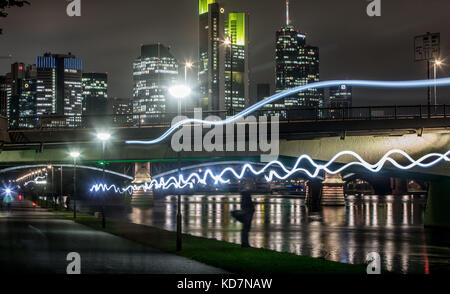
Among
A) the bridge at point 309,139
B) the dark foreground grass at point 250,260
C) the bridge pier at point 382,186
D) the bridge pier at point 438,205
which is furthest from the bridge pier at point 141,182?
the dark foreground grass at point 250,260

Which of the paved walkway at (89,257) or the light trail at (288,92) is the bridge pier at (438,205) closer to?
the light trail at (288,92)

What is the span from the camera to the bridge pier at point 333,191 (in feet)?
351

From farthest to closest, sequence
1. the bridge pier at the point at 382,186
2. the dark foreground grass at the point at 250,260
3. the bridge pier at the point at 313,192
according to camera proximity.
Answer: the bridge pier at the point at 382,186
the bridge pier at the point at 313,192
the dark foreground grass at the point at 250,260

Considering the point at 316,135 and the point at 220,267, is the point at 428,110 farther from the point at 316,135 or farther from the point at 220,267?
the point at 220,267

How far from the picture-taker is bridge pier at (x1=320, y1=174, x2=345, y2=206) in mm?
106938

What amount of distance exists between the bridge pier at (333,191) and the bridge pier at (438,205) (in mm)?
52135

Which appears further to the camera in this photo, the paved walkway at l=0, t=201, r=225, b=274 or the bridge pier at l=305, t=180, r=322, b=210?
the bridge pier at l=305, t=180, r=322, b=210

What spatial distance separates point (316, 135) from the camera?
55781 mm

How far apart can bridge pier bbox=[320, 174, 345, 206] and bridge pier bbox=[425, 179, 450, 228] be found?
52.1 m

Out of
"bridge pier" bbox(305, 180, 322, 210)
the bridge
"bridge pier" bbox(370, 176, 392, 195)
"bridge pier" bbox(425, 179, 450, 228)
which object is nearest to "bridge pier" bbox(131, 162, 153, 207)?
"bridge pier" bbox(305, 180, 322, 210)

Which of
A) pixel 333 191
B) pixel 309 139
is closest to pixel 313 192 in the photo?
pixel 333 191

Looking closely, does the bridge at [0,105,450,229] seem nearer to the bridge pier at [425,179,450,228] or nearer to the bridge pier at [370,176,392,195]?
the bridge pier at [425,179,450,228]

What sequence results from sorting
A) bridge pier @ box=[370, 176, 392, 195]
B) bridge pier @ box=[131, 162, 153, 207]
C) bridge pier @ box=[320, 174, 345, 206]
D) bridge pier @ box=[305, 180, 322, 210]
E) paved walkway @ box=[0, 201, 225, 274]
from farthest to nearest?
bridge pier @ box=[370, 176, 392, 195] → bridge pier @ box=[131, 162, 153, 207] → bridge pier @ box=[305, 180, 322, 210] → bridge pier @ box=[320, 174, 345, 206] → paved walkway @ box=[0, 201, 225, 274]

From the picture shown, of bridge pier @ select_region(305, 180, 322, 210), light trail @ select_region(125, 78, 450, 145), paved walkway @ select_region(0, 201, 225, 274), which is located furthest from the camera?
bridge pier @ select_region(305, 180, 322, 210)
